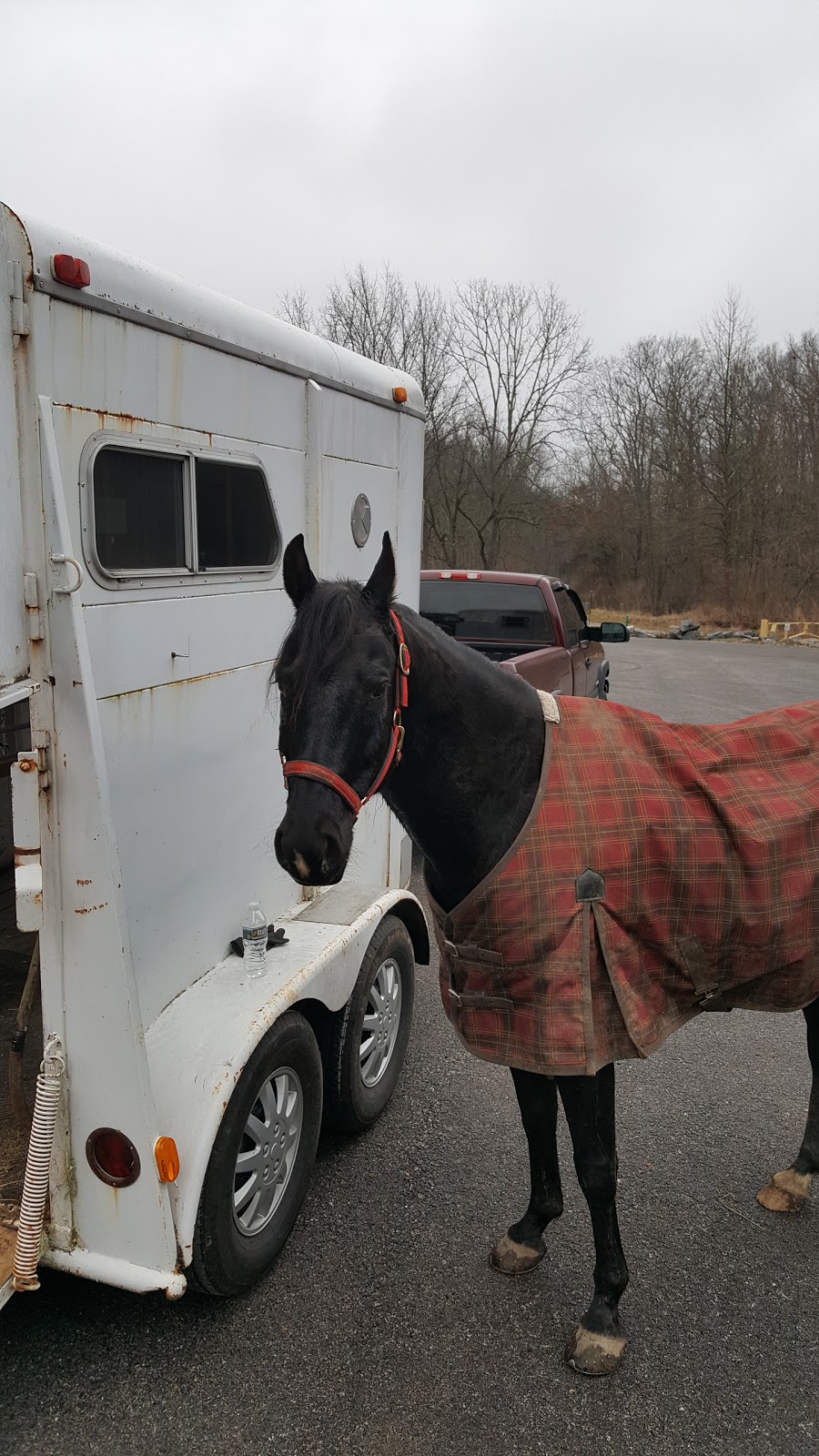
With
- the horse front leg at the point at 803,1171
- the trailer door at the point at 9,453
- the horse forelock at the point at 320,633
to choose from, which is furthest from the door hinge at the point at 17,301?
the horse front leg at the point at 803,1171

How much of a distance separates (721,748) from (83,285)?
6.84 ft

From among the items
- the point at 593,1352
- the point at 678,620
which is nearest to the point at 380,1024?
the point at 593,1352

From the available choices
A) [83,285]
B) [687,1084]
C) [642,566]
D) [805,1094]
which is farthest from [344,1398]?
[642,566]

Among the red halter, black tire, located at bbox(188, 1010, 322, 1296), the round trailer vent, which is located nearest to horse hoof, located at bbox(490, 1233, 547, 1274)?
black tire, located at bbox(188, 1010, 322, 1296)

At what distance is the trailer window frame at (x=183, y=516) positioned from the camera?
209 cm

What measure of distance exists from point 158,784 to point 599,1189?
166 centimetres

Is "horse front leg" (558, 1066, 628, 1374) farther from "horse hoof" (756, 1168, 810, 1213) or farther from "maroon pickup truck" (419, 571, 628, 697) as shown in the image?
"maroon pickup truck" (419, 571, 628, 697)

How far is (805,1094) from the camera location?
3.77 metres

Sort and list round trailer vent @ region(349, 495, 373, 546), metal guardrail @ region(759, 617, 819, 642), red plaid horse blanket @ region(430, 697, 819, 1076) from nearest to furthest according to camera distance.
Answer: red plaid horse blanket @ region(430, 697, 819, 1076) < round trailer vent @ region(349, 495, 373, 546) < metal guardrail @ region(759, 617, 819, 642)

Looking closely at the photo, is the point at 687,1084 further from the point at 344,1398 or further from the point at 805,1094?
the point at 344,1398

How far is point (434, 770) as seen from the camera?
7.52ft

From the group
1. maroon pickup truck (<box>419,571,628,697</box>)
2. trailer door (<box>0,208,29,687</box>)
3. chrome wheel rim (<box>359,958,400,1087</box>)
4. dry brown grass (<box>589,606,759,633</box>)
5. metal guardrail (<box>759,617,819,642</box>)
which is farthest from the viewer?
dry brown grass (<box>589,606,759,633</box>)

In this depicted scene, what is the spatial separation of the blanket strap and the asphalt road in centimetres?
88

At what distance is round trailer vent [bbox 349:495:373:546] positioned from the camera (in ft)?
12.0
